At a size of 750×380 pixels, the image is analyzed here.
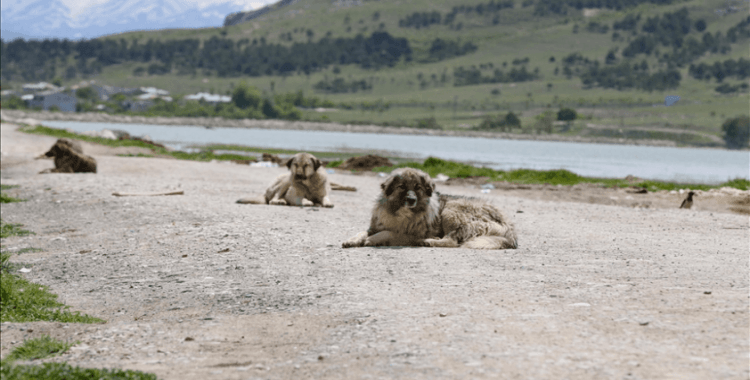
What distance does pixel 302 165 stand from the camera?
15375 millimetres

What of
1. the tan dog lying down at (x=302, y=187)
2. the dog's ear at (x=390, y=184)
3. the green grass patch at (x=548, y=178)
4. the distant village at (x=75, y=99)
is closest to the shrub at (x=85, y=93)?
the distant village at (x=75, y=99)

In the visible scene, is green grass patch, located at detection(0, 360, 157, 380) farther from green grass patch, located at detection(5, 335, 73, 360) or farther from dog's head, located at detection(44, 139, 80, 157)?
dog's head, located at detection(44, 139, 80, 157)

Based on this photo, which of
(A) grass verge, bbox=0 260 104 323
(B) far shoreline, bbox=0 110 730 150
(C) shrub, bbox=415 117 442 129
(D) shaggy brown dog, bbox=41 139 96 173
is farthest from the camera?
(C) shrub, bbox=415 117 442 129

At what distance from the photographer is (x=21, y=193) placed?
1855cm

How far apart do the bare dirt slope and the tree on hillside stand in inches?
4578

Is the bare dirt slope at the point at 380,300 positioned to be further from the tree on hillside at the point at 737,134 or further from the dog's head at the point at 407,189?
the tree on hillside at the point at 737,134

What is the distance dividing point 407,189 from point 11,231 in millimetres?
8153

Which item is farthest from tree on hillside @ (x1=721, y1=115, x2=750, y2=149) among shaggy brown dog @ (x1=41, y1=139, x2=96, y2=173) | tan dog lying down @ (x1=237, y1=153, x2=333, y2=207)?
tan dog lying down @ (x1=237, y1=153, x2=333, y2=207)

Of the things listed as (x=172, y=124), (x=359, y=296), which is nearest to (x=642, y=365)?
(x=359, y=296)

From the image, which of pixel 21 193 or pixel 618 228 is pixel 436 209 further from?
pixel 21 193

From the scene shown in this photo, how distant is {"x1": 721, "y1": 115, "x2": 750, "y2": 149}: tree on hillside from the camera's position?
378 feet

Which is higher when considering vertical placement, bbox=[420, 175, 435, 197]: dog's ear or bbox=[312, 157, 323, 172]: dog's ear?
bbox=[420, 175, 435, 197]: dog's ear

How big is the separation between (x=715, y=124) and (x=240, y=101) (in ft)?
392

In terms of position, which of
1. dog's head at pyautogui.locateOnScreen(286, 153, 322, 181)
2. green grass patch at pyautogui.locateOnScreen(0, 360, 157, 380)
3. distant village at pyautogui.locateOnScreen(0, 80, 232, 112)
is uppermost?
distant village at pyautogui.locateOnScreen(0, 80, 232, 112)
